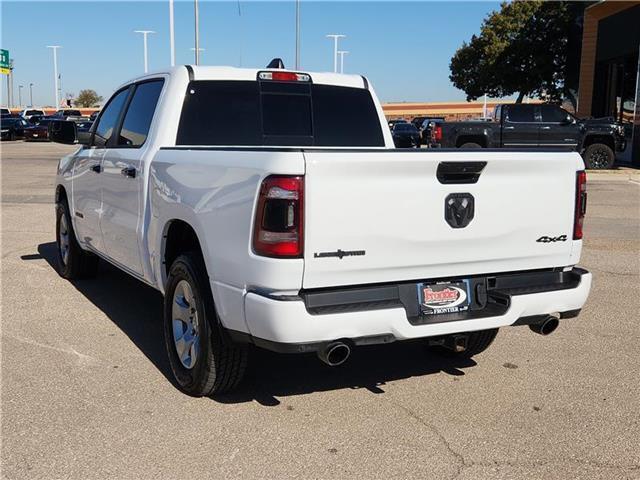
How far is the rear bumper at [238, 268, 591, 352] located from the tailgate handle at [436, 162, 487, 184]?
0.60 m

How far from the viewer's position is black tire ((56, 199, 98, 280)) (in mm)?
7020

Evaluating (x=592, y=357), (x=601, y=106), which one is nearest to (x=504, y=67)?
(x=601, y=106)

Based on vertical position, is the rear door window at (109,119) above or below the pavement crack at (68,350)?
above

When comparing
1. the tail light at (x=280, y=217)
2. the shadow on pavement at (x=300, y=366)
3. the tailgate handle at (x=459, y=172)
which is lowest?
the shadow on pavement at (x=300, y=366)

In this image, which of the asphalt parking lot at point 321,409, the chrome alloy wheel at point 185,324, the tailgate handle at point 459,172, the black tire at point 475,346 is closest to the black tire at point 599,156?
the asphalt parking lot at point 321,409

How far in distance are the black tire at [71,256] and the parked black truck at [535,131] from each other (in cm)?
1541

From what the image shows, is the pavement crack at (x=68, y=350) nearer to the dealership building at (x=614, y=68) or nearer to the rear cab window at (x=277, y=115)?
the rear cab window at (x=277, y=115)

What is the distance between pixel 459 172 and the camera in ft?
12.2

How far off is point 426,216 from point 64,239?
4.82m

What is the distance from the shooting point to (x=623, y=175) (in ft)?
69.6

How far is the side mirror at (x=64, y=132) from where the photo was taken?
23.2ft

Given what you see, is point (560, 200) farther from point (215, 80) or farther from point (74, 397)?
point (74, 397)

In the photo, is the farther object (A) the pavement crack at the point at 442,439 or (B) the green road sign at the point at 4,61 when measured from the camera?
(B) the green road sign at the point at 4,61

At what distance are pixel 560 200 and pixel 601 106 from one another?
27.1 meters
